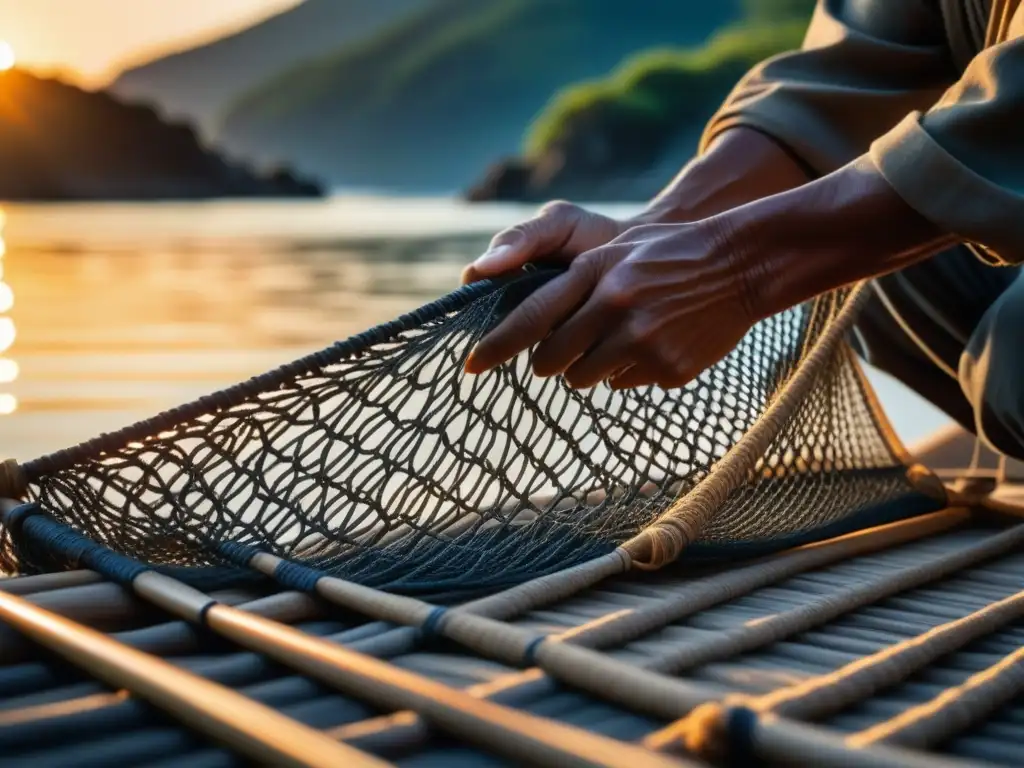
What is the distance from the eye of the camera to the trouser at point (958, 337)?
87cm

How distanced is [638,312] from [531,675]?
0.28 metres

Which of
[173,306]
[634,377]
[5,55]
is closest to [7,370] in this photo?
[173,306]

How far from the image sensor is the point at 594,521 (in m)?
0.81

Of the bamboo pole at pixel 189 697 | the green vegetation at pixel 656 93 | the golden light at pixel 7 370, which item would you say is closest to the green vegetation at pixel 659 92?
the green vegetation at pixel 656 93

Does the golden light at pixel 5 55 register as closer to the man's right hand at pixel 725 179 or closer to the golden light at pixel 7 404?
the golden light at pixel 7 404

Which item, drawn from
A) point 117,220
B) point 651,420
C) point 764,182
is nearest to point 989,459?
point 764,182

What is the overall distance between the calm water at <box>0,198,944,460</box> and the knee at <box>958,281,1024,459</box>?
1102 millimetres

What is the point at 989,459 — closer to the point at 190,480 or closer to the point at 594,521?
the point at 594,521

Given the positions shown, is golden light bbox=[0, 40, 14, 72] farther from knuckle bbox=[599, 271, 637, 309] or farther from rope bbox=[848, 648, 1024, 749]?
rope bbox=[848, 648, 1024, 749]

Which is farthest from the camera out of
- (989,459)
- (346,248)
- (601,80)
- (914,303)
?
(601,80)

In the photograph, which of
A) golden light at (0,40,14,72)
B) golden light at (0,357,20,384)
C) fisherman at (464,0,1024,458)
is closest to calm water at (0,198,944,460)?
golden light at (0,357,20,384)

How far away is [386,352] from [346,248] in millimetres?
5782

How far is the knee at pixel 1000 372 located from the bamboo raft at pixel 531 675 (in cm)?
18

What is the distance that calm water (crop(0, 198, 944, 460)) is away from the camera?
7.11 feet
